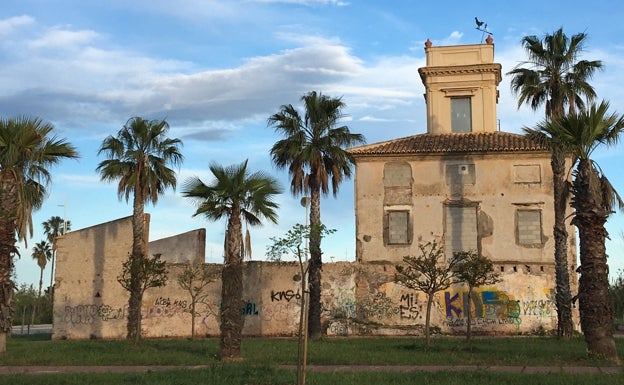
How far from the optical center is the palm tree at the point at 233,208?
75.2 ft

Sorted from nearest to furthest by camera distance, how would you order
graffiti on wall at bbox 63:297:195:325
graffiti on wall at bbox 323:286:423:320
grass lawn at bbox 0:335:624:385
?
grass lawn at bbox 0:335:624:385 → graffiti on wall at bbox 323:286:423:320 → graffiti on wall at bbox 63:297:195:325

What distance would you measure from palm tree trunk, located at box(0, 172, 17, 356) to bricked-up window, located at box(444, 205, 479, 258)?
21.6 meters

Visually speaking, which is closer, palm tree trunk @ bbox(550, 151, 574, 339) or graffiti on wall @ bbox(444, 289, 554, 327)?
palm tree trunk @ bbox(550, 151, 574, 339)

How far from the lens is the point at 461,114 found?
41.7 m

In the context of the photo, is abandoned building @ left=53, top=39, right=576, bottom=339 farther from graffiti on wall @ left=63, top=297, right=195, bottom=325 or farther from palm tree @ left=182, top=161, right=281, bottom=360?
palm tree @ left=182, top=161, right=281, bottom=360

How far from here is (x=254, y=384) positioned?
15.4 metres

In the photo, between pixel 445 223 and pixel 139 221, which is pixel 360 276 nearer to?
pixel 445 223

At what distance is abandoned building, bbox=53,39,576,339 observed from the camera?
3575cm

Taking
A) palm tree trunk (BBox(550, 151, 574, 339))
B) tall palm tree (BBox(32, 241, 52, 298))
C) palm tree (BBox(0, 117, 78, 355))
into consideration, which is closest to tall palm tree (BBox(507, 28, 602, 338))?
palm tree trunk (BBox(550, 151, 574, 339))

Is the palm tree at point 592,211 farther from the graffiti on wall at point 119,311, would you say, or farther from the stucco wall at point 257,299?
the graffiti on wall at point 119,311

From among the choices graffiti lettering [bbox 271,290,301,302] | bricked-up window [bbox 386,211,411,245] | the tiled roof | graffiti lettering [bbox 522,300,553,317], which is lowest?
graffiti lettering [bbox 522,300,553,317]

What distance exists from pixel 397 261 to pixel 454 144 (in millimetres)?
7058

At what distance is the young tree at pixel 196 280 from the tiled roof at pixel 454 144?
32.4ft

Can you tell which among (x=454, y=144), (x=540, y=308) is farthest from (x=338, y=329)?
(x=454, y=144)
